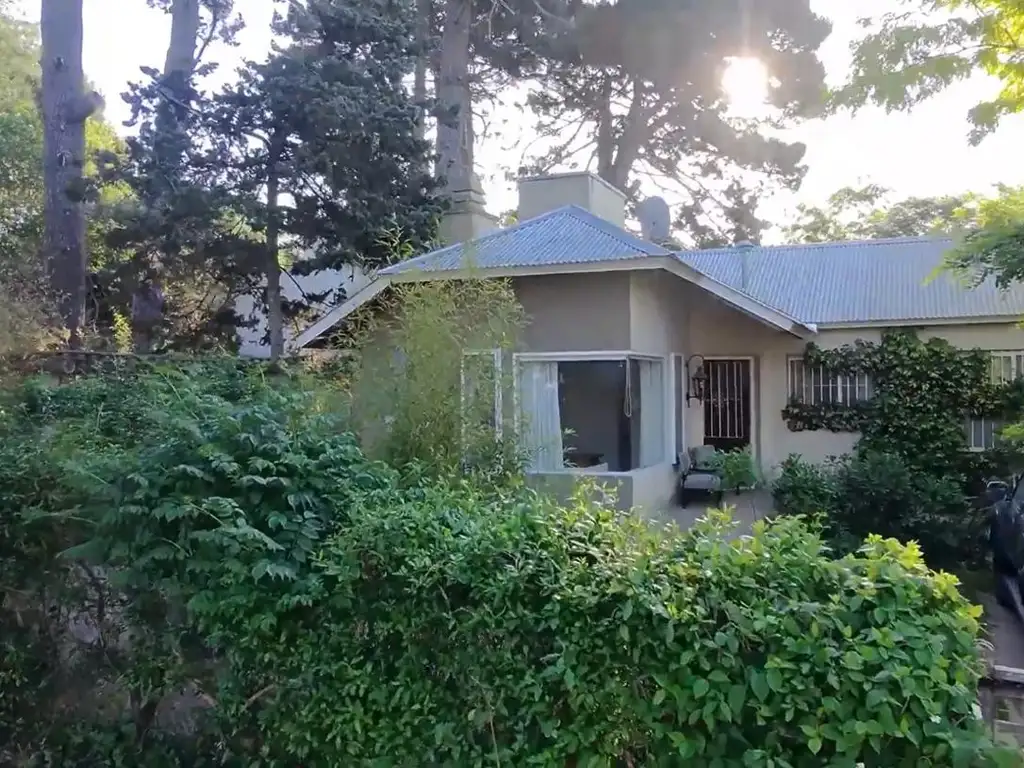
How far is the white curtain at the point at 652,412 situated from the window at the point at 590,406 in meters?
0.05

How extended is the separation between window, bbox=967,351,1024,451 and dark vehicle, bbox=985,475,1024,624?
4.46 metres

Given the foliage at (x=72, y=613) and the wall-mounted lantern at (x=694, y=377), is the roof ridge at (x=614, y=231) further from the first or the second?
the foliage at (x=72, y=613)

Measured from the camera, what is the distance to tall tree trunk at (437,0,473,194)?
736 inches

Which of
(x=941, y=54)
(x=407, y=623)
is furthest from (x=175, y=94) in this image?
(x=407, y=623)

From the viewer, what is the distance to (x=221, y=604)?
341cm

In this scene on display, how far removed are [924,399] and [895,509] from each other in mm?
3845

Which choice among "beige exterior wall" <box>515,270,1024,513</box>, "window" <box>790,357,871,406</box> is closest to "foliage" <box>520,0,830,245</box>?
"beige exterior wall" <box>515,270,1024,513</box>

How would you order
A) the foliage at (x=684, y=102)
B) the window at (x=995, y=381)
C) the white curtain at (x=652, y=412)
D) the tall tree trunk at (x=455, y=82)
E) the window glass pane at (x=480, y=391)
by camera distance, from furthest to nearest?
the foliage at (x=684, y=102)
the tall tree trunk at (x=455, y=82)
the window at (x=995, y=381)
the white curtain at (x=652, y=412)
the window glass pane at (x=480, y=391)

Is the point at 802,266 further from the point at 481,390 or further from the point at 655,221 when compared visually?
the point at 481,390

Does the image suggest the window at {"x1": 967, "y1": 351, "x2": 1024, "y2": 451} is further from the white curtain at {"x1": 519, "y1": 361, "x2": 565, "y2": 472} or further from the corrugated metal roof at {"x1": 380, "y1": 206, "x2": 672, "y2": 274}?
the white curtain at {"x1": 519, "y1": 361, "x2": 565, "y2": 472}

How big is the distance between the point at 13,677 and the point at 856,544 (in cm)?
Answer: 802

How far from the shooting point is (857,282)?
14.5 meters

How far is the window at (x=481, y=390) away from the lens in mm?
5883

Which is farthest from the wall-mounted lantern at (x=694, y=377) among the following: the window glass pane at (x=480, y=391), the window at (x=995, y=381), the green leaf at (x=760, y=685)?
the green leaf at (x=760, y=685)
